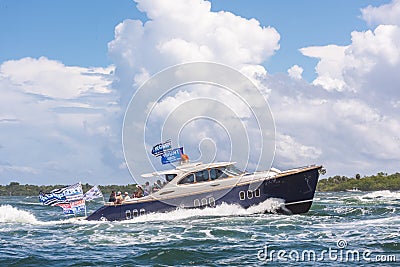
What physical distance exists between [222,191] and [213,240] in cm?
1027

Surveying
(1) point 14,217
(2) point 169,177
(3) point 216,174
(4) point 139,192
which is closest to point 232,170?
(3) point 216,174

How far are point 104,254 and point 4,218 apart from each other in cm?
2081

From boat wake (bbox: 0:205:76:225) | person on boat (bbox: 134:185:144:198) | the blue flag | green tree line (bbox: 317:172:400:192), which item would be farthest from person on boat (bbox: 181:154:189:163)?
green tree line (bbox: 317:172:400:192)

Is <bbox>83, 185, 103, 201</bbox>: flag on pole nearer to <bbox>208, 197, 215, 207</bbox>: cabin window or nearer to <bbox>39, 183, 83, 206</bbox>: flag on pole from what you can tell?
<bbox>39, 183, 83, 206</bbox>: flag on pole

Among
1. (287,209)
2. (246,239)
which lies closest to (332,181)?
(287,209)

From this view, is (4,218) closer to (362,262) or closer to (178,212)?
(178,212)

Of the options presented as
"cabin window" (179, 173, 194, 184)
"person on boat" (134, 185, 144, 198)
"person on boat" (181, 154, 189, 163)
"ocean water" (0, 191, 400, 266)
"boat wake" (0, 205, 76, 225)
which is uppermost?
"person on boat" (181, 154, 189, 163)

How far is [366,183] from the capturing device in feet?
426

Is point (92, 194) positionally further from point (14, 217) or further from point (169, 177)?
point (14, 217)

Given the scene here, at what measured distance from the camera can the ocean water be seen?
22.0m

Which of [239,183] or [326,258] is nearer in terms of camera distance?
[326,258]

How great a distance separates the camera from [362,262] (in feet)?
67.4

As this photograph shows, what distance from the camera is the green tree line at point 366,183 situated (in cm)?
12550

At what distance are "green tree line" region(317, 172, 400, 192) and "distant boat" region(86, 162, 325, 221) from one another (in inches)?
3680
